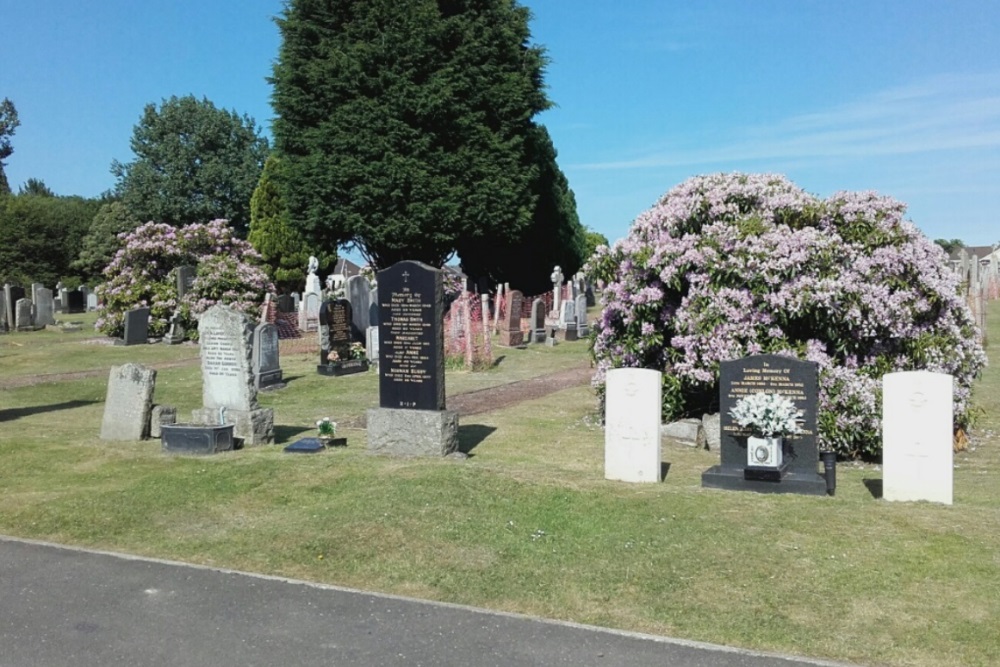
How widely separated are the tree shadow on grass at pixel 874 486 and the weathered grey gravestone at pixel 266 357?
13.3 meters

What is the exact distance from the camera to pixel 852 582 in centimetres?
668

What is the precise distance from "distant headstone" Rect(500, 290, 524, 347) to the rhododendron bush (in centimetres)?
1412

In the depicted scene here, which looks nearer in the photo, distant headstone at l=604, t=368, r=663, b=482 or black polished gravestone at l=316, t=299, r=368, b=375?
distant headstone at l=604, t=368, r=663, b=482

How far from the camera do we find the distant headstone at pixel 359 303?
2722 centimetres

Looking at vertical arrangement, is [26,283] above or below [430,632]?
above

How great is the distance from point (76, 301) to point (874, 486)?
56.7 metres

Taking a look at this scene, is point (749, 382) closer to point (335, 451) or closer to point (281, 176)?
point (335, 451)

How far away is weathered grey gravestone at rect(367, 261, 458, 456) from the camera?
37.3 feet

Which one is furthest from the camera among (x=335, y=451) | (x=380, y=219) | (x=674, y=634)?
(x=380, y=219)

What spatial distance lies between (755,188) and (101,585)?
1102 centimetres

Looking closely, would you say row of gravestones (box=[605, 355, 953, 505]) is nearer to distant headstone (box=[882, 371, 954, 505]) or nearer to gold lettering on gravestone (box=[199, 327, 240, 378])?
distant headstone (box=[882, 371, 954, 505])

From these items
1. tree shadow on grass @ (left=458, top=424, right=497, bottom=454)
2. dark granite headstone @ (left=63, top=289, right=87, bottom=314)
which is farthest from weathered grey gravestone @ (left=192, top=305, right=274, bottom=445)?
dark granite headstone @ (left=63, top=289, right=87, bottom=314)

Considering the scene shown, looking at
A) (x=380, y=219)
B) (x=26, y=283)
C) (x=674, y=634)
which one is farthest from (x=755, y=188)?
(x=26, y=283)

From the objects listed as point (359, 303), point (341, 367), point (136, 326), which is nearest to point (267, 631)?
point (341, 367)
